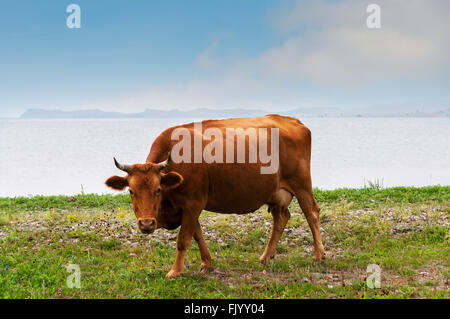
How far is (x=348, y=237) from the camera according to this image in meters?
10.9

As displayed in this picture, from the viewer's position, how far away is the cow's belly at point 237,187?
846cm

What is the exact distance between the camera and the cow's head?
7.30 meters

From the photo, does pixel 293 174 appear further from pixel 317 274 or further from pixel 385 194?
pixel 385 194

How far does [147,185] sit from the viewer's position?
7344 mm

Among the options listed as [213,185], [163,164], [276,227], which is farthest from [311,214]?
[163,164]

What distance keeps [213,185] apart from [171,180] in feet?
3.50

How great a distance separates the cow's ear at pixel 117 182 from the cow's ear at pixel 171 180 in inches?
24.1

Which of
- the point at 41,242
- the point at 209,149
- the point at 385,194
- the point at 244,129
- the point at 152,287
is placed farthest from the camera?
the point at 385,194

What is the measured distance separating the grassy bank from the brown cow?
64 centimetres

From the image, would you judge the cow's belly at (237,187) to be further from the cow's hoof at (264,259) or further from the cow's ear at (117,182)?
the cow's ear at (117,182)

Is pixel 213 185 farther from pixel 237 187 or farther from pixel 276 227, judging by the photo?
pixel 276 227

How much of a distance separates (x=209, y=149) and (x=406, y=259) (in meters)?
4.40
